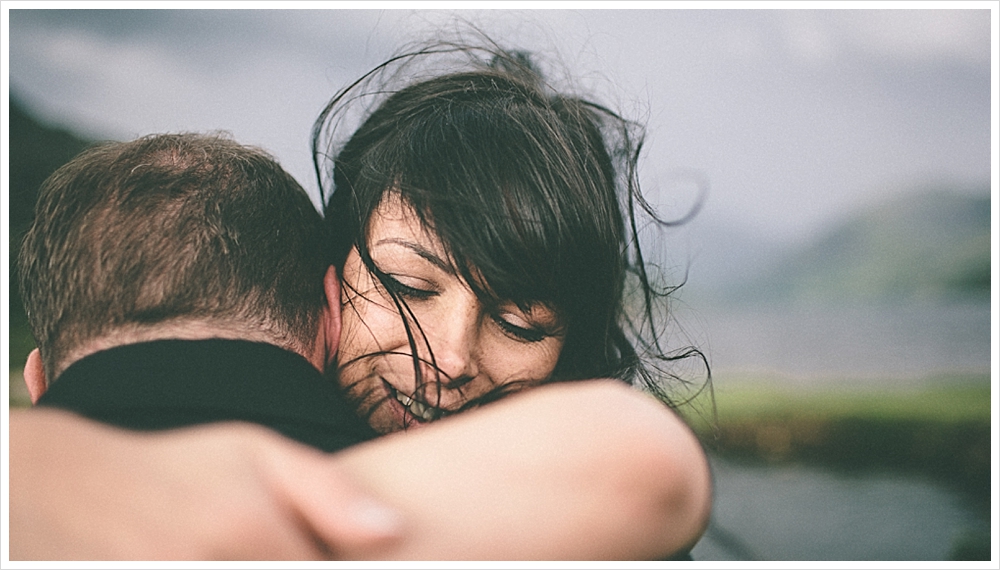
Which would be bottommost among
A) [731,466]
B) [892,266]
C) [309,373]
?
[731,466]

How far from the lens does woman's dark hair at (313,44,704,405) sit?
93 cm

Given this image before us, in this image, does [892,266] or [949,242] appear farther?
[892,266]

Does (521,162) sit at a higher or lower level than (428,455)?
higher

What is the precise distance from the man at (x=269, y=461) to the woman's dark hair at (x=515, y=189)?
29 centimetres

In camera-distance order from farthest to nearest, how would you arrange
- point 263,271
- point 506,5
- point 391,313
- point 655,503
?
point 506,5
point 391,313
point 263,271
point 655,503

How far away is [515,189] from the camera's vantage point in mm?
958

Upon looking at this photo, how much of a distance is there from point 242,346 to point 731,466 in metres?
1.73

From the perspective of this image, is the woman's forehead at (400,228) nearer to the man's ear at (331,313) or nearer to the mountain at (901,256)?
the man's ear at (331,313)

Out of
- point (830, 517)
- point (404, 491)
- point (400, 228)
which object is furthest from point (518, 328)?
point (830, 517)

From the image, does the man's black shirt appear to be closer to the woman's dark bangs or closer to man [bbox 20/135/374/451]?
man [bbox 20/135/374/451]

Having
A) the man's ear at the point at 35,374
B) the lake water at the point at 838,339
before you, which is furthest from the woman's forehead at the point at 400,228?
the lake water at the point at 838,339

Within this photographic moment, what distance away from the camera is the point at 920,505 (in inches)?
63.7

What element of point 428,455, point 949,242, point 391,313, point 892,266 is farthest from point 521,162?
point 892,266

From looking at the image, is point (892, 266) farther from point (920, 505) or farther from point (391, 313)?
point (391, 313)
